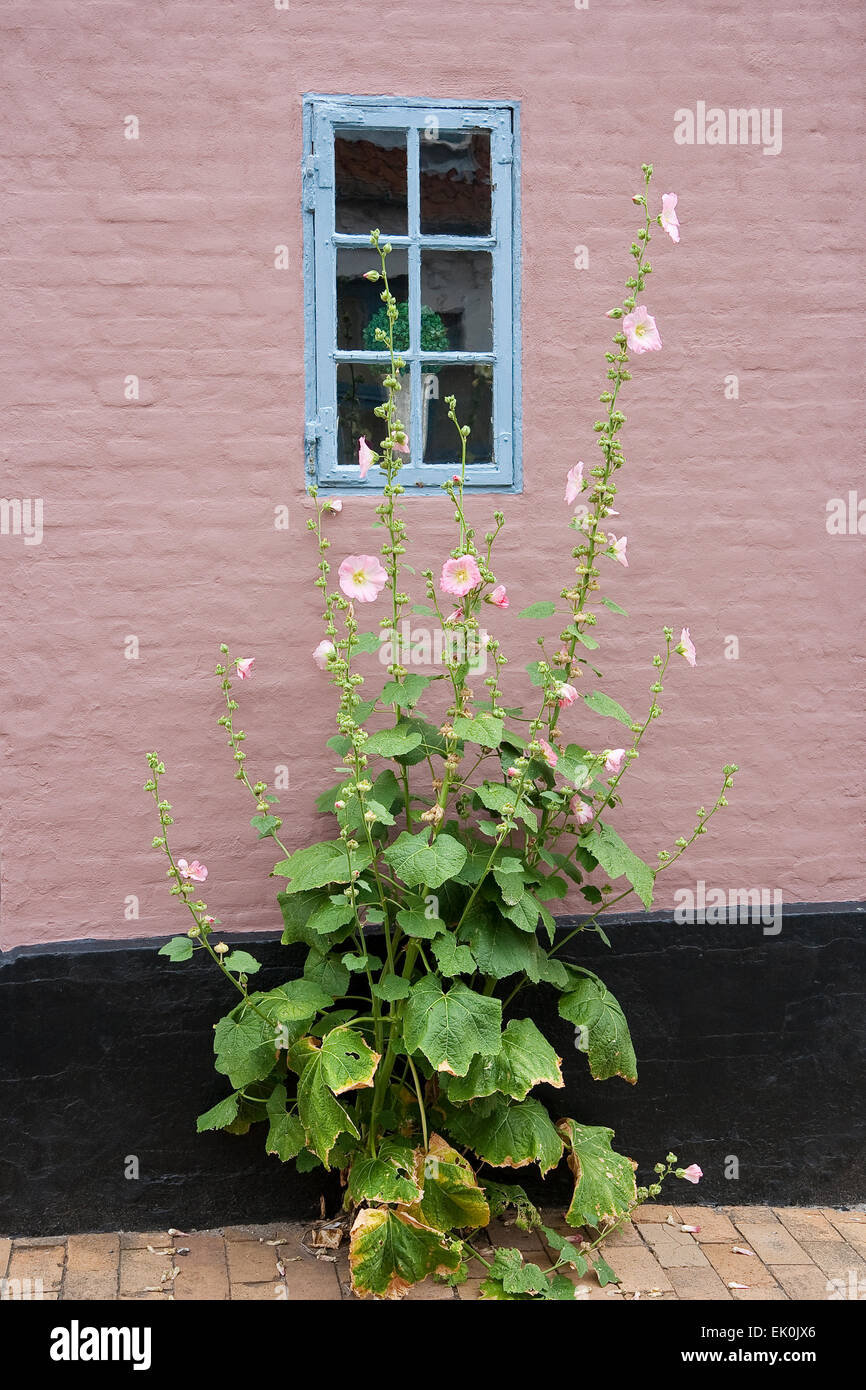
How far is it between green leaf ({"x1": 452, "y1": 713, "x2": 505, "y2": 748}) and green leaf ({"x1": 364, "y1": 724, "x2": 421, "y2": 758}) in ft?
0.40

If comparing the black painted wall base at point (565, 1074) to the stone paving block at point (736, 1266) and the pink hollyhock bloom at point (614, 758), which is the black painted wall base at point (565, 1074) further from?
the pink hollyhock bloom at point (614, 758)

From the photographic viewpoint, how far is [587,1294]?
362cm

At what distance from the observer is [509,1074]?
11.4 feet

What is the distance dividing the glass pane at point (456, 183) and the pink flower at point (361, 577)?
1.13m

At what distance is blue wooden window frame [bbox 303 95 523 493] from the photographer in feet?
12.7

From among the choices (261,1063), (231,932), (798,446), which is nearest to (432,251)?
(798,446)

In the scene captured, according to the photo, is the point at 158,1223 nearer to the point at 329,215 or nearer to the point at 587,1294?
the point at 587,1294

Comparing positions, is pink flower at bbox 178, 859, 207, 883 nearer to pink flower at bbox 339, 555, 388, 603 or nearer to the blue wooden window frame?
pink flower at bbox 339, 555, 388, 603

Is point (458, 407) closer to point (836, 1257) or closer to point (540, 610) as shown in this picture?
point (540, 610)

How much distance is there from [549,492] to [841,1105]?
2201mm

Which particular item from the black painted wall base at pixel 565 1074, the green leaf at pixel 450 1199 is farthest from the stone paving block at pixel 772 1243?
the green leaf at pixel 450 1199

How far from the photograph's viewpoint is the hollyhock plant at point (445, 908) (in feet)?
11.3

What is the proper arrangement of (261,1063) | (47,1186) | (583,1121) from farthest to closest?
1. (583,1121)
2. (47,1186)
3. (261,1063)

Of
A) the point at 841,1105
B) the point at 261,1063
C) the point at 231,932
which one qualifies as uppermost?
the point at 231,932
